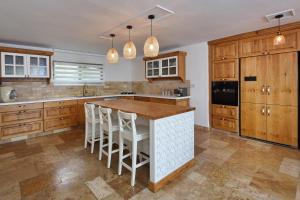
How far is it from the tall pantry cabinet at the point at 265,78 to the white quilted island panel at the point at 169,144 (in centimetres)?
A: 197

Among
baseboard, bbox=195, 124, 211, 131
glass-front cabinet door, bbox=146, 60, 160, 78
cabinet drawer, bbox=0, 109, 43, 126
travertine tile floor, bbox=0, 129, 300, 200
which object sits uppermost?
glass-front cabinet door, bbox=146, 60, 160, 78

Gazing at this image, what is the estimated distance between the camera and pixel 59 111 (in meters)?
4.35

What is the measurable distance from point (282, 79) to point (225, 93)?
1.10m

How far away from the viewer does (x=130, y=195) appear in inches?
74.9

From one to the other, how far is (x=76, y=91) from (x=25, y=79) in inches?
52.3

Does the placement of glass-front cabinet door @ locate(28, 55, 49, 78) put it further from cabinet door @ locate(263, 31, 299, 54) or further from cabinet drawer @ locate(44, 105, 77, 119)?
cabinet door @ locate(263, 31, 299, 54)

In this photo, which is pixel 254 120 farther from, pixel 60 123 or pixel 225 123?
pixel 60 123

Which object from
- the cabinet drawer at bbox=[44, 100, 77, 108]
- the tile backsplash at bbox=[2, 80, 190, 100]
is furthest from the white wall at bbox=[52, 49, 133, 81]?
the cabinet drawer at bbox=[44, 100, 77, 108]

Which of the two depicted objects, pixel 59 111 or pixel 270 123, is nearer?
pixel 270 123

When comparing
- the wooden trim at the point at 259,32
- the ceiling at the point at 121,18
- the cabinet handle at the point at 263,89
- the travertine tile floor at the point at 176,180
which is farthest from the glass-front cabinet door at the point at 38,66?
the cabinet handle at the point at 263,89

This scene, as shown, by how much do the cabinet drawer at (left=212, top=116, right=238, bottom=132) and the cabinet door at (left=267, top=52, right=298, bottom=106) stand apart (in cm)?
85

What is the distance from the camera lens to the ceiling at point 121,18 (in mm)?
2207

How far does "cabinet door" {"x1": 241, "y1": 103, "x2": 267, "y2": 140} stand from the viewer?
11.5 ft

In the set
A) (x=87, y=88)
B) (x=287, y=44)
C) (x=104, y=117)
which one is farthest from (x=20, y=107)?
(x=287, y=44)
